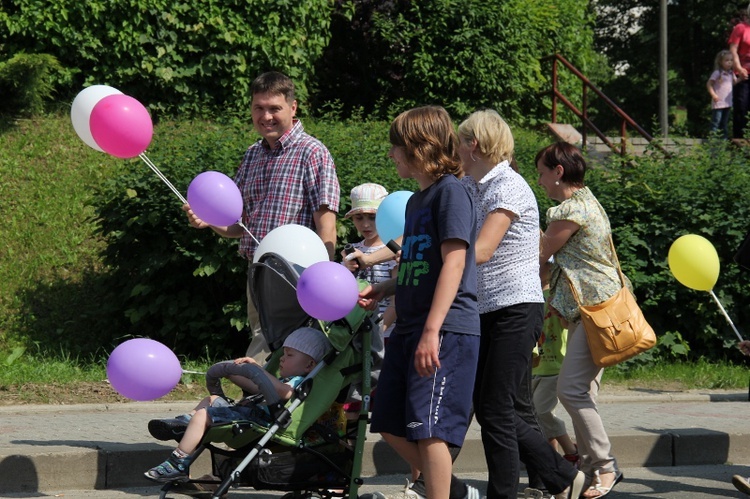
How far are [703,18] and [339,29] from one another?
54.5 feet

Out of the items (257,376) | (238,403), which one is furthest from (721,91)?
(257,376)

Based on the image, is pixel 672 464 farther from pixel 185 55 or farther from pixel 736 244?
pixel 185 55

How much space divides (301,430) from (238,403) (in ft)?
1.29

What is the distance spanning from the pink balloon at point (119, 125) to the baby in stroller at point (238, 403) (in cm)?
141

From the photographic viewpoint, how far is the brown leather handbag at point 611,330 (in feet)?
19.4

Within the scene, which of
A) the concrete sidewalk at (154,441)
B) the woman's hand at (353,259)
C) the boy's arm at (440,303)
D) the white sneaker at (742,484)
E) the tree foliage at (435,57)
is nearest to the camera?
the boy's arm at (440,303)

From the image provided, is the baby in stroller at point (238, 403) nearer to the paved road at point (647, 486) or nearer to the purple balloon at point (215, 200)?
the purple balloon at point (215, 200)

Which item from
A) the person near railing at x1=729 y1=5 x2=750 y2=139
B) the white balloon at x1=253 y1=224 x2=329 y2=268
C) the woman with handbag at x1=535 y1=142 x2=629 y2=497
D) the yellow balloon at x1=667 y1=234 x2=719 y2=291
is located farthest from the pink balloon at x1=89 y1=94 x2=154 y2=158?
the person near railing at x1=729 y1=5 x2=750 y2=139

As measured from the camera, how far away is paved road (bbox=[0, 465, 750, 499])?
6.15 metres

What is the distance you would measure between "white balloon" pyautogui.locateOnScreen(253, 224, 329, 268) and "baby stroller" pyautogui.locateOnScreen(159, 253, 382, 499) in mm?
116

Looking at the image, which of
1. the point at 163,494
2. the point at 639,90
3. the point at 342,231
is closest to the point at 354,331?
the point at 163,494

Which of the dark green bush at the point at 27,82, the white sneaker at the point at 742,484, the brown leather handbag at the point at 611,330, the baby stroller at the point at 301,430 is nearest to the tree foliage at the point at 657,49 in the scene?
the dark green bush at the point at 27,82

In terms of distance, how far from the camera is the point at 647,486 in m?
6.67

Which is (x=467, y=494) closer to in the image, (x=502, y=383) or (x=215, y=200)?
(x=502, y=383)
